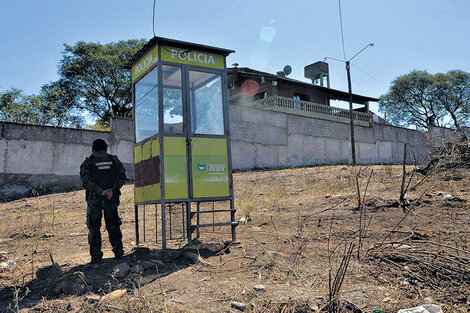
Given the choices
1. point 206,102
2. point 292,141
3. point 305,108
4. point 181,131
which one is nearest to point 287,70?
point 305,108

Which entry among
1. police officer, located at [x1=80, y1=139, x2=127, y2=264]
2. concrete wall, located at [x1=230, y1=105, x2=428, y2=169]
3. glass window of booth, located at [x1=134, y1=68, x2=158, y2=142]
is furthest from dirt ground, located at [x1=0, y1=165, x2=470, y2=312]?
concrete wall, located at [x1=230, y1=105, x2=428, y2=169]

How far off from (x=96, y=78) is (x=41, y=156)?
19.1 meters

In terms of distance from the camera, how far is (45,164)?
14297mm

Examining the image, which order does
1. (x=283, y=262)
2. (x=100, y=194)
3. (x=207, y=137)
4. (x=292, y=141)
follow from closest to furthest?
(x=283, y=262) < (x=100, y=194) < (x=207, y=137) < (x=292, y=141)

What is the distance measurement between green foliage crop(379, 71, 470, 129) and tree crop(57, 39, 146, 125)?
3128 cm

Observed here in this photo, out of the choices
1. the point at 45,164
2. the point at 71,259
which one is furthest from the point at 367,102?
the point at 71,259

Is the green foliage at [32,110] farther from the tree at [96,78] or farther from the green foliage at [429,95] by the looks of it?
the green foliage at [429,95]

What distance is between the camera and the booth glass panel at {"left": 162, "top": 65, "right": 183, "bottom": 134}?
238 inches

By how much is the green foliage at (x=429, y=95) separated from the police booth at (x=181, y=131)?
137ft

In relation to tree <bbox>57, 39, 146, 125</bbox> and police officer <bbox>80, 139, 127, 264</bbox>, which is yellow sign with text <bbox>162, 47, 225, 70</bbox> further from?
tree <bbox>57, 39, 146, 125</bbox>

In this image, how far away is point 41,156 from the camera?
14250 mm

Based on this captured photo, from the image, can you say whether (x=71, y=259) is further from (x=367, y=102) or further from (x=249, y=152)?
(x=367, y=102)

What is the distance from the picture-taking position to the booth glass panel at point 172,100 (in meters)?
6.05

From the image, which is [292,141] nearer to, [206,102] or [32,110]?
[206,102]
